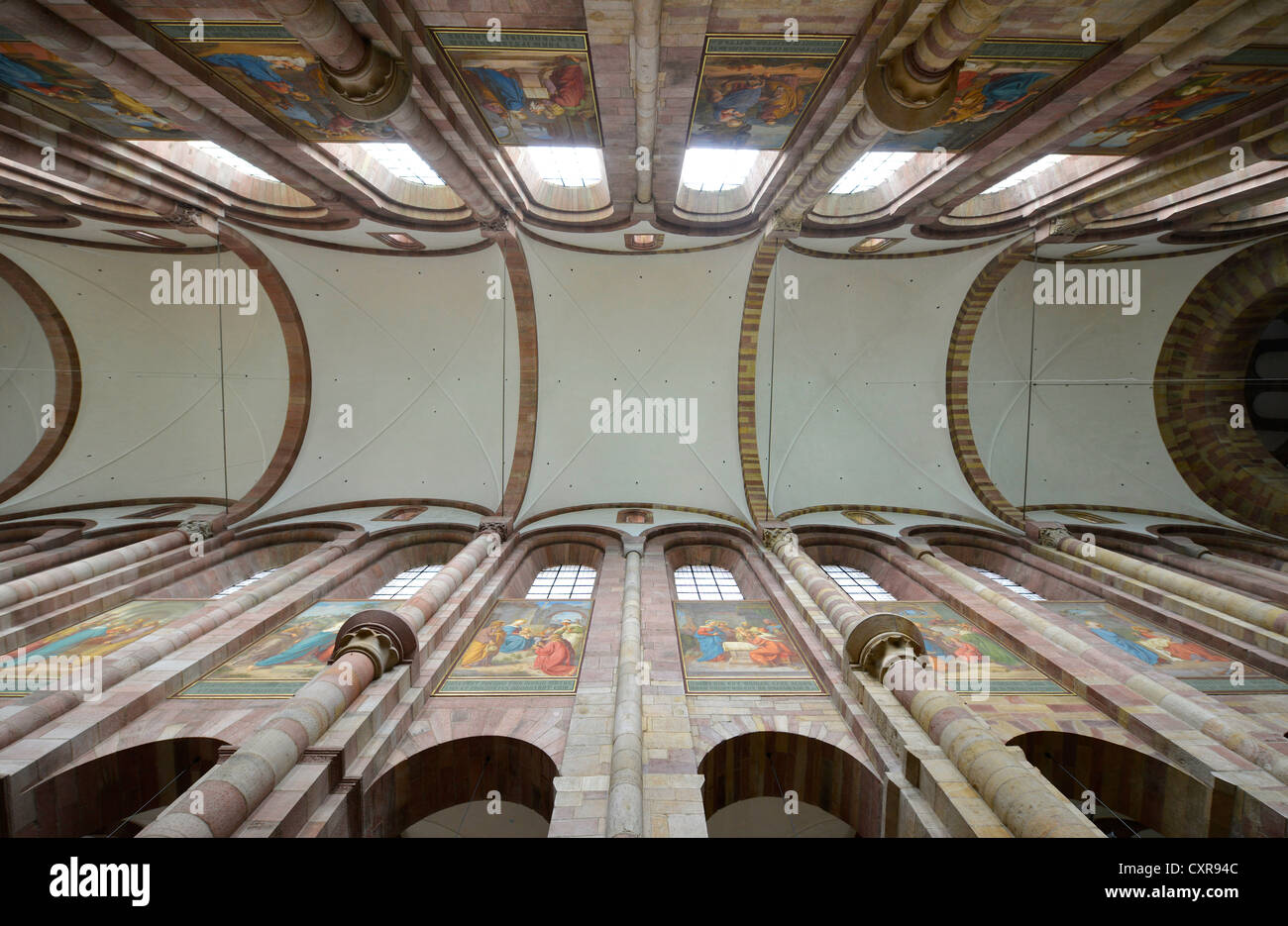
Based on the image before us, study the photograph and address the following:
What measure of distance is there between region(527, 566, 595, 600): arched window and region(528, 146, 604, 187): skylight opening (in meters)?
8.19

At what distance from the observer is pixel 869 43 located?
22.6ft

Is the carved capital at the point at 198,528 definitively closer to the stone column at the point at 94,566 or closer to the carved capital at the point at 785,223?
the stone column at the point at 94,566

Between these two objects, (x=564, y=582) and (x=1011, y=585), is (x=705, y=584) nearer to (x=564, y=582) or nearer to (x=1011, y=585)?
(x=564, y=582)

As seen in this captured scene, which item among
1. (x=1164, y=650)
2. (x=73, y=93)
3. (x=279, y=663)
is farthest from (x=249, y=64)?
(x=1164, y=650)

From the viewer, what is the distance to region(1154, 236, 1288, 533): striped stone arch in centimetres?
1413

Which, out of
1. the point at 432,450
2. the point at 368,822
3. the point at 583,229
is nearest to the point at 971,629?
the point at 368,822

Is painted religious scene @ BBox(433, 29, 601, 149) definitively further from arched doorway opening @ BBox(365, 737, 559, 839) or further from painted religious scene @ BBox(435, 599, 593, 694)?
arched doorway opening @ BBox(365, 737, 559, 839)

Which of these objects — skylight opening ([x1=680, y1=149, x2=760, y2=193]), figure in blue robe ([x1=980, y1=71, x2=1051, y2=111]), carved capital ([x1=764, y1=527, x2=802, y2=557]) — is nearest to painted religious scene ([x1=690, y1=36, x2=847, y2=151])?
figure in blue robe ([x1=980, y1=71, x2=1051, y2=111])

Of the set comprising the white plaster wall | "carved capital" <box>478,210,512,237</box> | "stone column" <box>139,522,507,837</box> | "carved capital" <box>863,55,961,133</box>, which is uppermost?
"carved capital" <box>478,210,512,237</box>

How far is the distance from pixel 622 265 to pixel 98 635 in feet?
39.8

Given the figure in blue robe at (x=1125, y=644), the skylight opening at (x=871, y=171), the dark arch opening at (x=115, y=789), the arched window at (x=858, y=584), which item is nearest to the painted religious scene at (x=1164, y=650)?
the figure in blue robe at (x=1125, y=644)

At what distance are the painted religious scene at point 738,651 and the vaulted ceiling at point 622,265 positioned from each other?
429 cm

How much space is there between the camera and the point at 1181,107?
7855 millimetres

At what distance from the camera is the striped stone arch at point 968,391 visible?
14.3 meters
